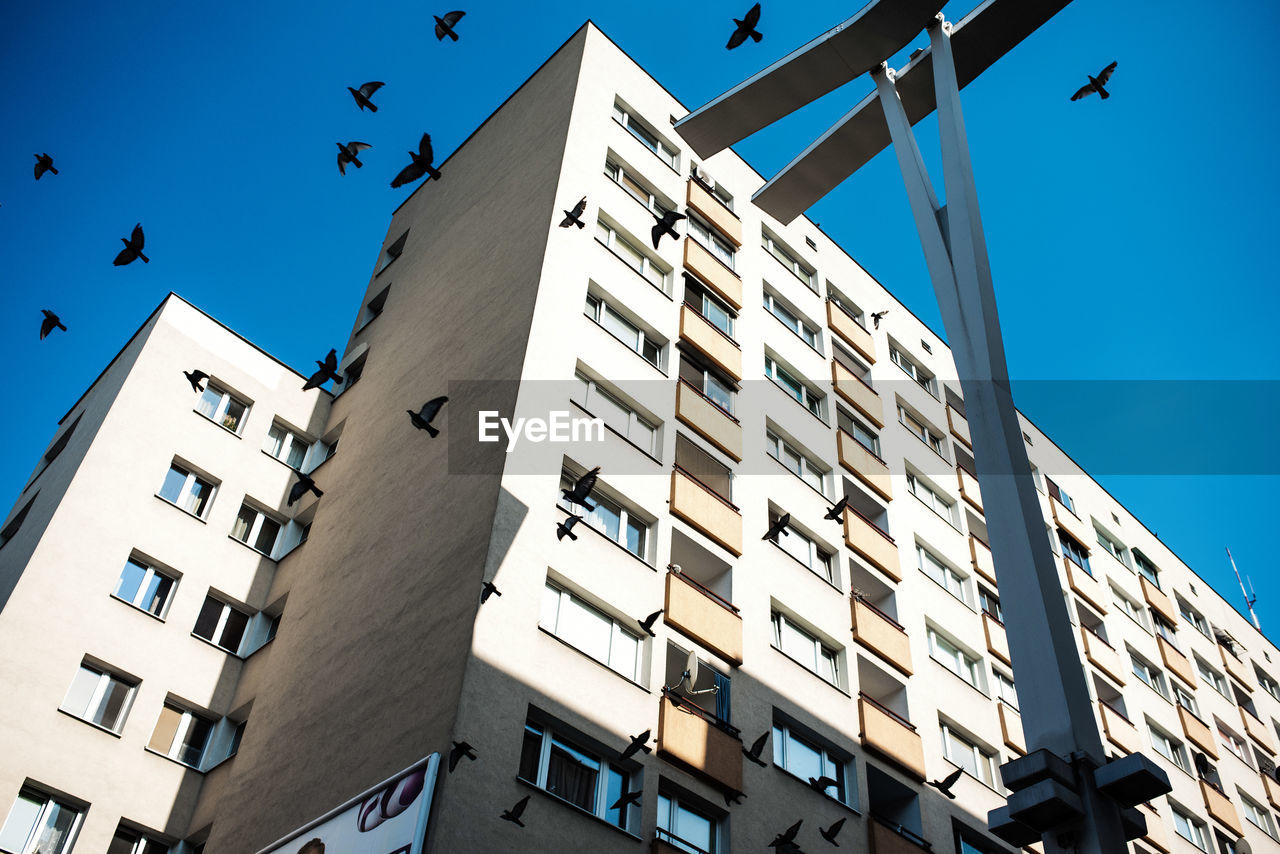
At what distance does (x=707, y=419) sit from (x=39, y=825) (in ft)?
44.5

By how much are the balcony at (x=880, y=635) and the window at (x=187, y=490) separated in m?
13.4

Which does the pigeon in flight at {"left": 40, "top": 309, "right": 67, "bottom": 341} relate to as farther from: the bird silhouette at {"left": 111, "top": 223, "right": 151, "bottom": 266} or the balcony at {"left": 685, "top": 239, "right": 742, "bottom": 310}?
the balcony at {"left": 685, "top": 239, "right": 742, "bottom": 310}

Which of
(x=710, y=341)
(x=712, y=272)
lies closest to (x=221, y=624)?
(x=710, y=341)

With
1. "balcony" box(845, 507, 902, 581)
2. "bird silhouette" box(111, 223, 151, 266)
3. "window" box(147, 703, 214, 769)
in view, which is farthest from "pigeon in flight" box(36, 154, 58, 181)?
"balcony" box(845, 507, 902, 581)

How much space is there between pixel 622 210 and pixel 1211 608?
103 ft

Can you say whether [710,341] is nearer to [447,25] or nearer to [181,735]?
[447,25]

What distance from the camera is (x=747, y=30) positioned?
17297 millimetres

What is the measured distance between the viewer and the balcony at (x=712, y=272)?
26.7 m

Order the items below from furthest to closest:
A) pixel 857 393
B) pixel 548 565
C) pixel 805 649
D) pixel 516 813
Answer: pixel 857 393 < pixel 805 649 < pixel 548 565 < pixel 516 813

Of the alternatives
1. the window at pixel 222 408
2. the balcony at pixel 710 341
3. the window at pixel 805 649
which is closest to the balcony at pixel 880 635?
the window at pixel 805 649

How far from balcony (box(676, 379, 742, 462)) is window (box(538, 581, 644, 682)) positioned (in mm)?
5645

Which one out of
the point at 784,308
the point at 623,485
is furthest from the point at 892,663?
the point at 784,308

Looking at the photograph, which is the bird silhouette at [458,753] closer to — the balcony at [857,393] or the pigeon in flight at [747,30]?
the pigeon in flight at [747,30]

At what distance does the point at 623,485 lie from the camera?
66.0 feet
